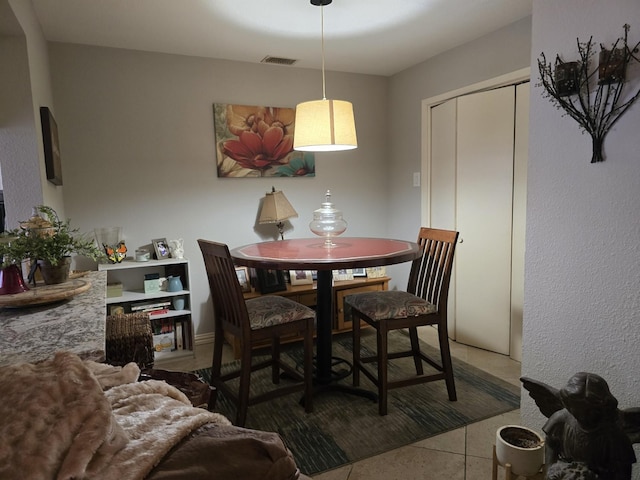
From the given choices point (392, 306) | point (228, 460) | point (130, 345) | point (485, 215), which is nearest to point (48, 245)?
point (130, 345)

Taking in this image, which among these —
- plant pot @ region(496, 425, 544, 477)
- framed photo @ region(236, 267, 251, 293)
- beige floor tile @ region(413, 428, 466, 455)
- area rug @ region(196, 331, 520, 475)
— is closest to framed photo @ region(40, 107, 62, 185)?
framed photo @ region(236, 267, 251, 293)

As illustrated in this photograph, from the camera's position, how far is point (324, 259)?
81.7 inches

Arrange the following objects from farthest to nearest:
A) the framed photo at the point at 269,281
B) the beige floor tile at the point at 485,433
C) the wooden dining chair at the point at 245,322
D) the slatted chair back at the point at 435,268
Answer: the framed photo at the point at 269,281 < the slatted chair back at the point at 435,268 < the wooden dining chair at the point at 245,322 < the beige floor tile at the point at 485,433

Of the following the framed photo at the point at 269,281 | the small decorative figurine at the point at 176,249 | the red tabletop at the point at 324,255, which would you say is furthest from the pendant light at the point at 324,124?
the small decorative figurine at the point at 176,249

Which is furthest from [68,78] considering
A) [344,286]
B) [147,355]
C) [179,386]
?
[179,386]

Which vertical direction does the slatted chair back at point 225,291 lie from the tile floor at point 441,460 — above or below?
above

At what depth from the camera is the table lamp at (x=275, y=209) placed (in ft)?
11.3

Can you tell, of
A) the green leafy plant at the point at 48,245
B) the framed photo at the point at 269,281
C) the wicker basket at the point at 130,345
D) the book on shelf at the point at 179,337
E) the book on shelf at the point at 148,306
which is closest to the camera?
the green leafy plant at the point at 48,245

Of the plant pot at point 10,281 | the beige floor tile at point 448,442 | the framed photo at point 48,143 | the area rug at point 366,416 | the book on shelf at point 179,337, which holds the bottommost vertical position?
the beige floor tile at point 448,442

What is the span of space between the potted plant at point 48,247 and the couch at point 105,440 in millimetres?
879

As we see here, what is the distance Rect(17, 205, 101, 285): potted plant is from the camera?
1.50 meters

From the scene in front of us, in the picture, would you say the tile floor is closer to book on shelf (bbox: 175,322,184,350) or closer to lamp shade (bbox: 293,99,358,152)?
lamp shade (bbox: 293,99,358,152)

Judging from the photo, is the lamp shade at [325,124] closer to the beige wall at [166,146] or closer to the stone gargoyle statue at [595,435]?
the beige wall at [166,146]

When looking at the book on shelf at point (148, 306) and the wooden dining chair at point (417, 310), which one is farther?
the book on shelf at point (148, 306)
